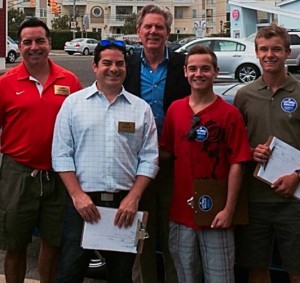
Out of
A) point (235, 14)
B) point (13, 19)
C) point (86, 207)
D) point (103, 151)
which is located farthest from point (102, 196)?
point (13, 19)

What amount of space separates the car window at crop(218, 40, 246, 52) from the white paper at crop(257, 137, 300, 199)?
61.2ft

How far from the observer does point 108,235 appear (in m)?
3.35

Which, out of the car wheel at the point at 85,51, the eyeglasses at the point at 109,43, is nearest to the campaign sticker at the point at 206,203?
the eyeglasses at the point at 109,43

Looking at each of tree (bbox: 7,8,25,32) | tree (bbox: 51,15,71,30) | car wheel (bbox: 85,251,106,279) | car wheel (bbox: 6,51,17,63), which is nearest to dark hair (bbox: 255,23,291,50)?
car wheel (bbox: 85,251,106,279)

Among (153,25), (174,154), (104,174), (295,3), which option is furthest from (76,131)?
(295,3)

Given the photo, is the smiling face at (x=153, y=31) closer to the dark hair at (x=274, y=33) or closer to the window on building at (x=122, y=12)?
the dark hair at (x=274, y=33)

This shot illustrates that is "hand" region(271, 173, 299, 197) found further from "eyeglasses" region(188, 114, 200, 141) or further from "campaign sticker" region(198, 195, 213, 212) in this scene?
"eyeglasses" region(188, 114, 200, 141)

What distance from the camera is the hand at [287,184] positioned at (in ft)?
11.3

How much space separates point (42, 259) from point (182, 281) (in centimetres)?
108

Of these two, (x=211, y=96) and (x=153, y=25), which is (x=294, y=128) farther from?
(x=153, y=25)

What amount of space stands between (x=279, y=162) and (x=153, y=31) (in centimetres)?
115

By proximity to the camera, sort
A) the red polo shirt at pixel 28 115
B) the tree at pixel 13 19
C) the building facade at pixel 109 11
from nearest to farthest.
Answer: the red polo shirt at pixel 28 115
the tree at pixel 13 19
the building facade at pixel 109 11

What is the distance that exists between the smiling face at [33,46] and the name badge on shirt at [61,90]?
0.62 ft

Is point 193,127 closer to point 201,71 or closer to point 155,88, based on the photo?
point 201,71
